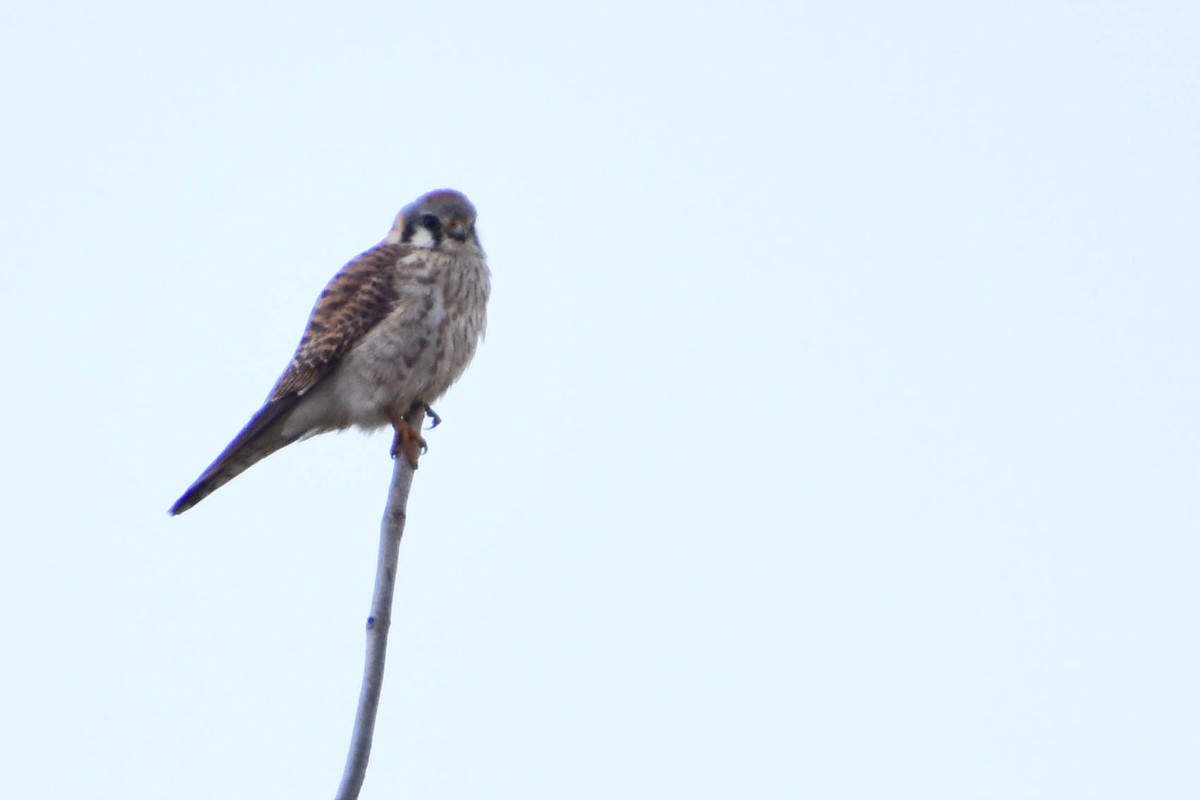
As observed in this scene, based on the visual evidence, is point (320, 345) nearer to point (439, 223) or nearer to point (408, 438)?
point (439, 223)

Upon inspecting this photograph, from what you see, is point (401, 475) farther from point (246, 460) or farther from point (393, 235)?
point (393, 235)

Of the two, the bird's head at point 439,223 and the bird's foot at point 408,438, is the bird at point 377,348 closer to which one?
the bird's head at point 439,223

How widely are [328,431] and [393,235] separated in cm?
95

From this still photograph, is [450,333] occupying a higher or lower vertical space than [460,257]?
lower

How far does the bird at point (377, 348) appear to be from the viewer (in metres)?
5.58

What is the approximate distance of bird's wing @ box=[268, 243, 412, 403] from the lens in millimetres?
5684

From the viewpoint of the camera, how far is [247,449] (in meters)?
5.54

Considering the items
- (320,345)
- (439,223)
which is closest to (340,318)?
(320,345)

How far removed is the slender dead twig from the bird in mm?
2201

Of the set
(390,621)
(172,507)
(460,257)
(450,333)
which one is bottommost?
(390,621)

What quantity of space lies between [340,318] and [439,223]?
62cm

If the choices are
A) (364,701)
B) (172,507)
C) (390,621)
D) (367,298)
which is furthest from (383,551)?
(367,298)

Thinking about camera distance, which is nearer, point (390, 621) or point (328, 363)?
point (390, 621)

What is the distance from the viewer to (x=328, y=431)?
586 centimetres
